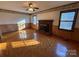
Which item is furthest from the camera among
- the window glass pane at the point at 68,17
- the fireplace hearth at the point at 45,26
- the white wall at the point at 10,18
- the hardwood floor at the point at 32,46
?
the fireplace hearth at the point at 45,26

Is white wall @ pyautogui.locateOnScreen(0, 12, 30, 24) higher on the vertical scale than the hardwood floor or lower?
higher

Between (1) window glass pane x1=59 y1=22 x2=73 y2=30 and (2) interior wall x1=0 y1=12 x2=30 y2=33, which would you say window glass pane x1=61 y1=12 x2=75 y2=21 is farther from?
(2) interior wall x1=0 y1=12 x2=30 y2=33

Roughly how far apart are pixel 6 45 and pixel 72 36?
173 centimetres

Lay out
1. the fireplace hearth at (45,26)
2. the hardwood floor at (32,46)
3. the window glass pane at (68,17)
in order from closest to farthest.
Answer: the hardwood floor at (32,46)
the window glass pane at (68,17)
the fireplace hearth at (45,26)

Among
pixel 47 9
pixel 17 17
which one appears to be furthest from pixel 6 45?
pixel 47 9

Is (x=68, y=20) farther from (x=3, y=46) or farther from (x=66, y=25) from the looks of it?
(x=3, y=46)

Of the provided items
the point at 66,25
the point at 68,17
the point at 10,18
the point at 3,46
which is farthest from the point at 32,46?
the point at 68,17

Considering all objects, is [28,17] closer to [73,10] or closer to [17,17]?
[17,17]

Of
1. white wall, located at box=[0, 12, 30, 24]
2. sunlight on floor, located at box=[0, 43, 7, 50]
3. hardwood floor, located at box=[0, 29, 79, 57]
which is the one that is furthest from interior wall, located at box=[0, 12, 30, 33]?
sunlight on floor, located at box=[0, 43, 7, 50]

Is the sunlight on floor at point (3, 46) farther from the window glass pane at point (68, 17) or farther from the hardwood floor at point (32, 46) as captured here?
the window glass pane at point (68, 17)

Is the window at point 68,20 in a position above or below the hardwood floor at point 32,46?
above

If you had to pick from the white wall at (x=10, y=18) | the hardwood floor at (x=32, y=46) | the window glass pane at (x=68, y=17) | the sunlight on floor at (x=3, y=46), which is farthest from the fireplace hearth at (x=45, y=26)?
the white wall at (x=10, y=18)

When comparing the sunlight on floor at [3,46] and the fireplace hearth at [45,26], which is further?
the fireplace hearth at [45,26]

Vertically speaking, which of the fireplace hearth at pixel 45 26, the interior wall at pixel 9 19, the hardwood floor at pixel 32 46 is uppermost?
the interior wall at pixel 9 19
